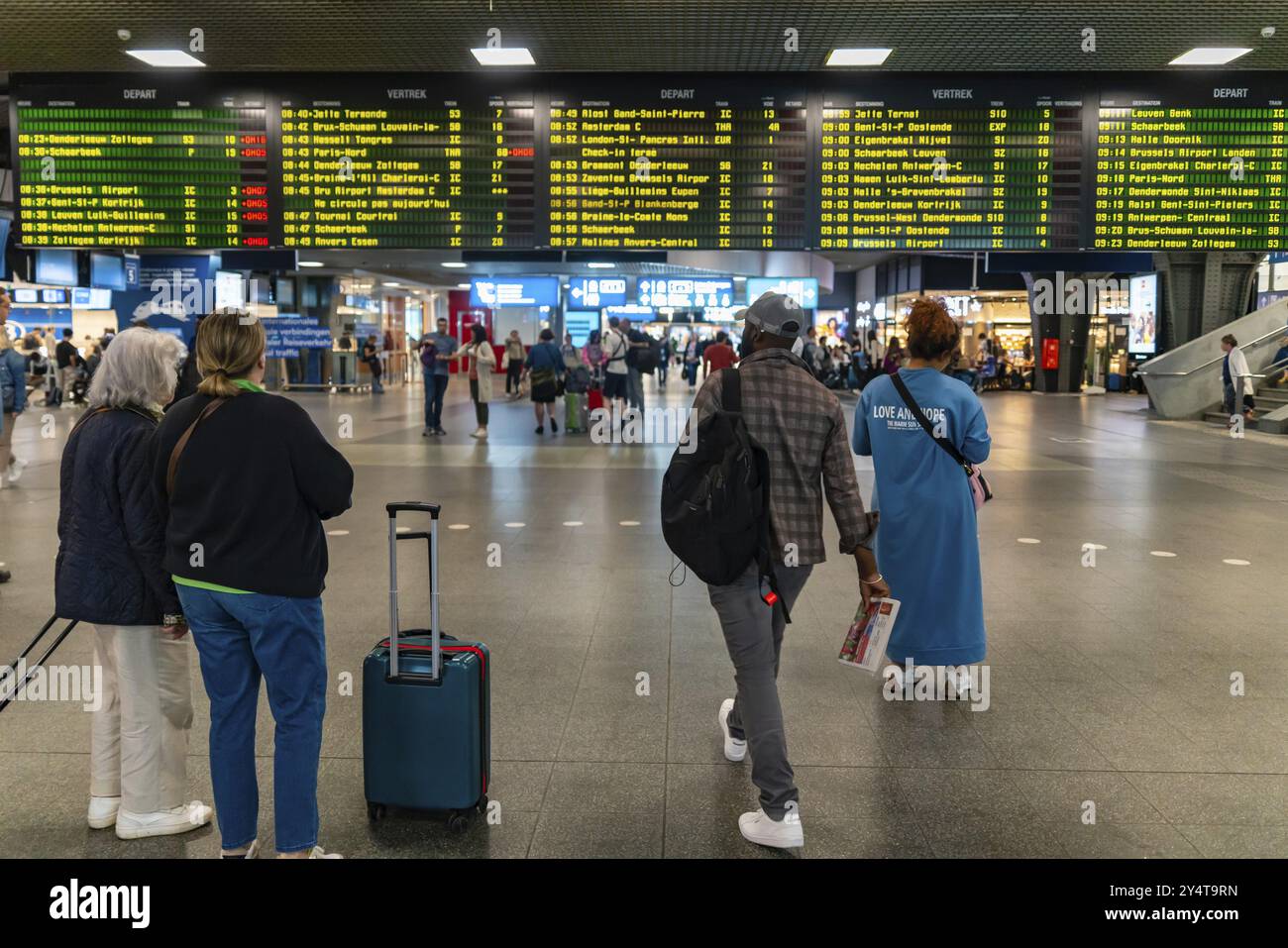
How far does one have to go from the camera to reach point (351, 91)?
351 inches

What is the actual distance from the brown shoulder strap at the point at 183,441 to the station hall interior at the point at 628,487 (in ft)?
0.07

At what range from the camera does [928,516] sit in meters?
4.76

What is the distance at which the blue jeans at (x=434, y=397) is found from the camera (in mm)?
16922

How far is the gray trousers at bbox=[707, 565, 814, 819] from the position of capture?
11.4 ft

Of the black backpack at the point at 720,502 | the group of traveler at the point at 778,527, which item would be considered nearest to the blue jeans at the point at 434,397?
the group of traveler at the point at 778,527

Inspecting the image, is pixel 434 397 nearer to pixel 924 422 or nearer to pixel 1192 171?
pixel 1192 171

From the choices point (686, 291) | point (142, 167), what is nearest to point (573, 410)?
point (142, 167)

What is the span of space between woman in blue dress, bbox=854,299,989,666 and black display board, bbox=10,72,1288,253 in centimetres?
438

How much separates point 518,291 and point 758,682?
28059 mm

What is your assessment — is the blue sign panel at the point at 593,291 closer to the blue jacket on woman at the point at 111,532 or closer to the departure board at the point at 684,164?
the departure board at the point at 684,164

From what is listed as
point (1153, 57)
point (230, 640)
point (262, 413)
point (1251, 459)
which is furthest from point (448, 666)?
point (1251, 459)

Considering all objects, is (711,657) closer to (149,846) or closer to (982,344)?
(149,846)

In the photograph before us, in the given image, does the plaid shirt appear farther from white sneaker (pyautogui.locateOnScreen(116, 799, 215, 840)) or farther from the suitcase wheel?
white sneaker (pyautogui.locateOnScreen(116, 799, 215, 840))

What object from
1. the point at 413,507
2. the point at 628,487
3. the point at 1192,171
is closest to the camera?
the point at 413,507
